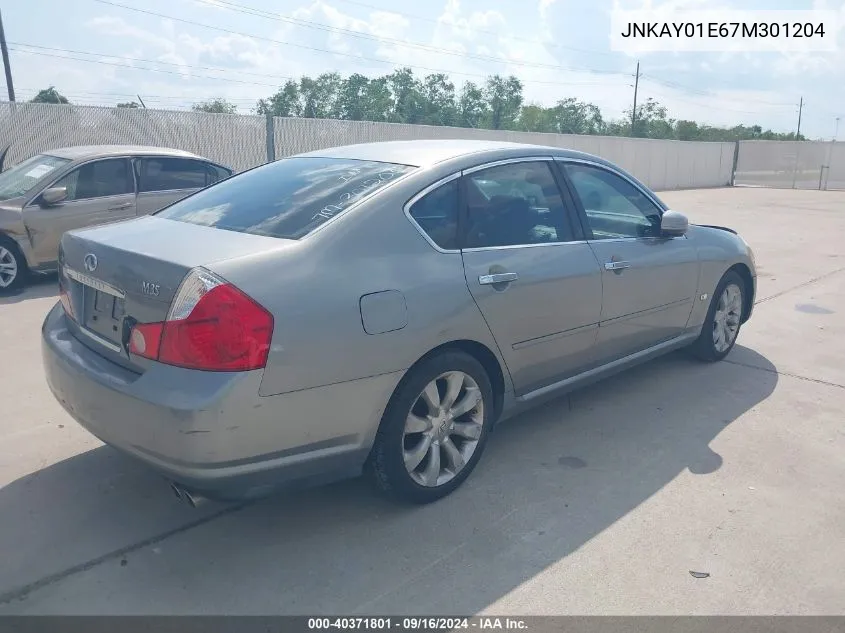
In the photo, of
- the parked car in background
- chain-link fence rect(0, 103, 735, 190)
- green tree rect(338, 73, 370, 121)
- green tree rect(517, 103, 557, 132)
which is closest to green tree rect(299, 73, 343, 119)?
green tree rect(338, 73, 370, 121)

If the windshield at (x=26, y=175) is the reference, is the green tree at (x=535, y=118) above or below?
above

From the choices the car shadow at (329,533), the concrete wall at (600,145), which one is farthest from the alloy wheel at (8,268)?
the concrete wall at (600,145)

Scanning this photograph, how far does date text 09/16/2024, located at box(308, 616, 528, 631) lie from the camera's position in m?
2.58

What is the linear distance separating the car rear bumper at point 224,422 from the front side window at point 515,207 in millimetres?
993

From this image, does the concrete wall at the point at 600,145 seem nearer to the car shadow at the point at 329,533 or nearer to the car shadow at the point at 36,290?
the car shadow at the point at 36,290

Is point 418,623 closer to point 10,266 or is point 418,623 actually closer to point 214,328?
point 214,328

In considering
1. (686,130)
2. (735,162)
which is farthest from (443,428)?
(686,130)

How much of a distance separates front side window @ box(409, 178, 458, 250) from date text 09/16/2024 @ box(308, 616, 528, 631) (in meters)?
1.60

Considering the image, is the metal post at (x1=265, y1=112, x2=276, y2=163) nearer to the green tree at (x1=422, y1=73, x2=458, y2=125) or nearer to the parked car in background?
the parked car in background

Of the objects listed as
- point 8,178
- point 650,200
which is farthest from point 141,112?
point 650,200

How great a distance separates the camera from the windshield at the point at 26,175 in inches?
318

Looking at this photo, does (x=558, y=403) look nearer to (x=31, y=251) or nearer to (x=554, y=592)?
(x=554, y=592)

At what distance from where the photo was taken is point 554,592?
2.77 meters

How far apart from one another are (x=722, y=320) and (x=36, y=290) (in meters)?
7.05
